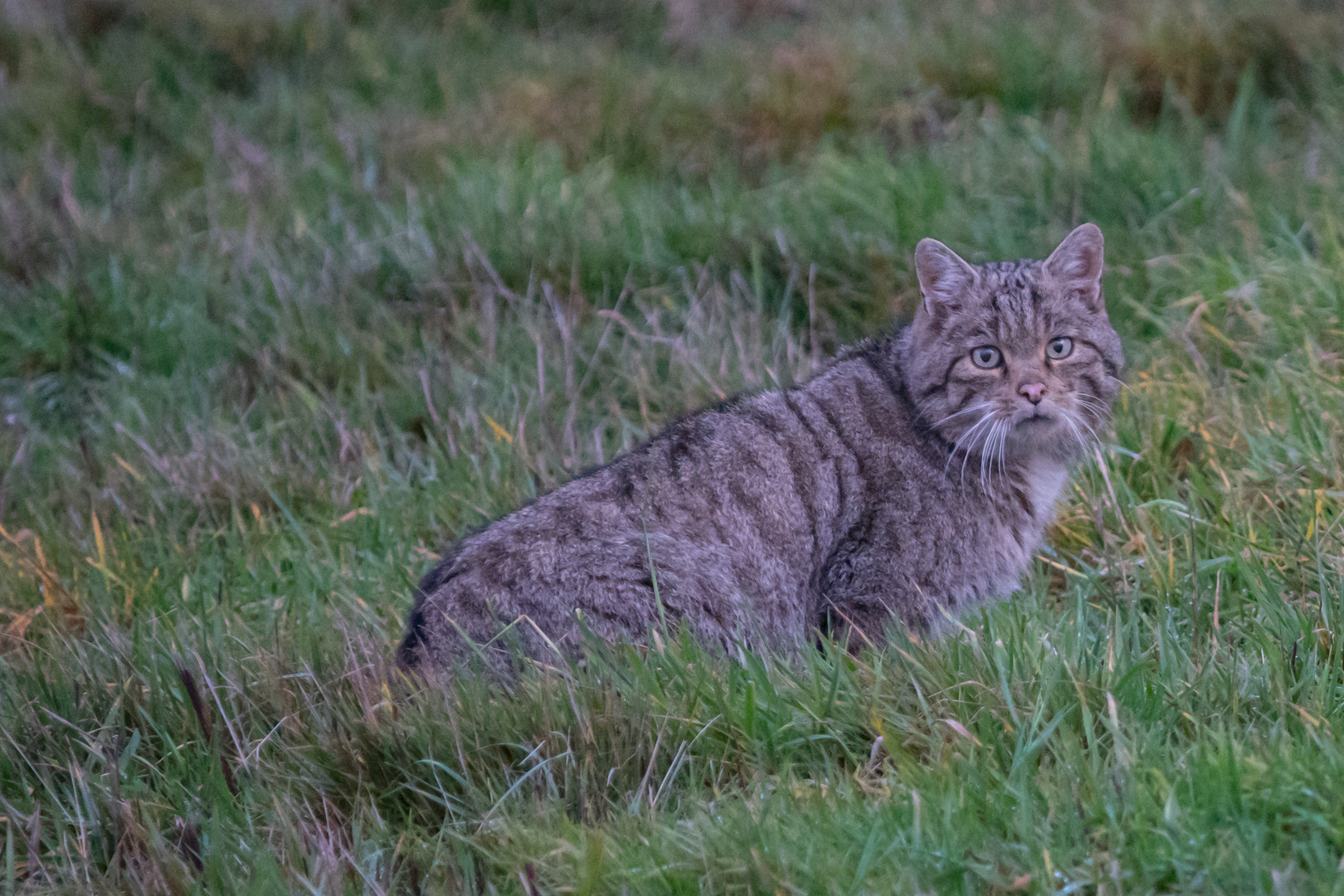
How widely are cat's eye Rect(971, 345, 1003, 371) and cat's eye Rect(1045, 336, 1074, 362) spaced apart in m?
0.17

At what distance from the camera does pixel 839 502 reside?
385 centimetres

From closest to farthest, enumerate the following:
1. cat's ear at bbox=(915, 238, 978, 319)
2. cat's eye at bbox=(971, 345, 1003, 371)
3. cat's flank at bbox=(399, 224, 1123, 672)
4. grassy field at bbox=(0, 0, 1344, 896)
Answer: grassy field at bbox=(0, 0, 1344, 896) → cat's flank at bbox=(399, 224, 1123, 672) → cat's eye at bbox=(971, 345, 1003, 371) → cat's ear at bbox=(915, 238, 978, 319)

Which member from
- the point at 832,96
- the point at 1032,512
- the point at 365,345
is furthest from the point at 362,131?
the point at 1032,512

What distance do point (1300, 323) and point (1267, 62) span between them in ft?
8.74

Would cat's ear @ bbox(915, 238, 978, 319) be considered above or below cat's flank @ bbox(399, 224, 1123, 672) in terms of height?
above

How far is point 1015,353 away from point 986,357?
10 centimetres

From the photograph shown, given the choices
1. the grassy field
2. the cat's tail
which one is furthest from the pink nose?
the cat's tail

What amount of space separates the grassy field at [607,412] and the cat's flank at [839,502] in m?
0.22

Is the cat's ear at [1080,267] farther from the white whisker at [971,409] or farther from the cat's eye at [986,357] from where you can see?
the white whisker at [971,409]

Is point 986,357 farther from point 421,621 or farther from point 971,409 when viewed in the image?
point 421,621

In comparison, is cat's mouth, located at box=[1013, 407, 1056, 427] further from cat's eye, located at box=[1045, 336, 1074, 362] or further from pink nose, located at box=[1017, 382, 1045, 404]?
cat's eye, located at box=[1045, 336, 1074, 362]

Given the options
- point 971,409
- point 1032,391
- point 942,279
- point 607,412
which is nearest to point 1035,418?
point 1032,391

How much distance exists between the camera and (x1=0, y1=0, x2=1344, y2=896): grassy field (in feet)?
8.48

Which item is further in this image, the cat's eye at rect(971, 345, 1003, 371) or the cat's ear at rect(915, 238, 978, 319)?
the cat's ear at rect(915, 238, 978, 319)
